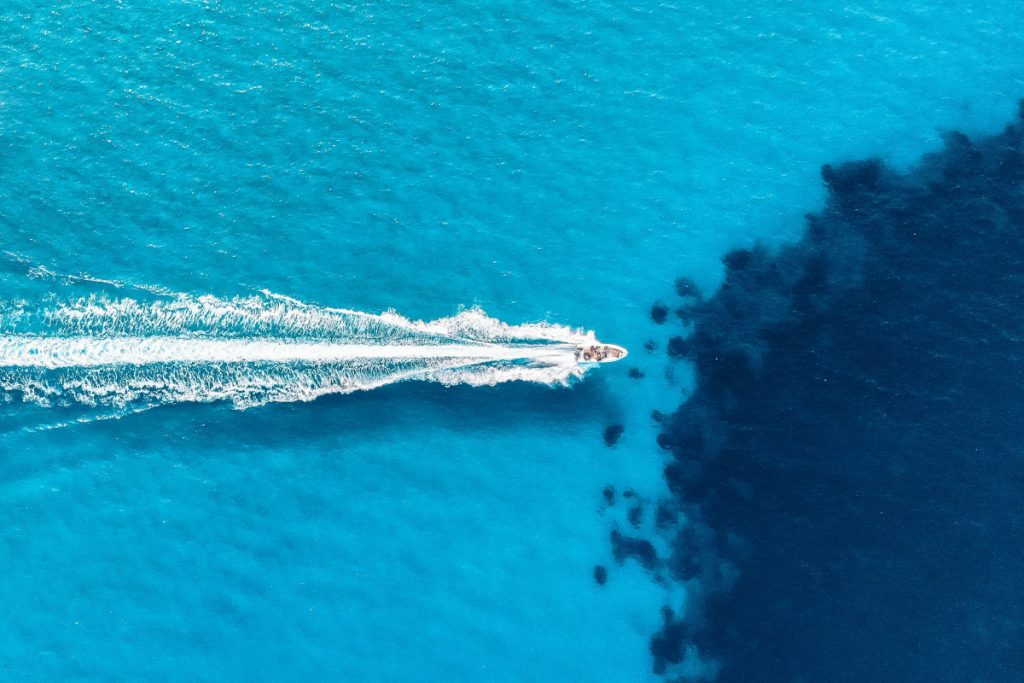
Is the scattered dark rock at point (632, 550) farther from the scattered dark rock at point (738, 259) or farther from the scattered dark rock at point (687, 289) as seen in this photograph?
the scattered dark rock at point (738, 259)

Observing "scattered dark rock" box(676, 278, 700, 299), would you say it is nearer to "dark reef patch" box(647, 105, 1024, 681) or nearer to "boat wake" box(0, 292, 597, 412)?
"dark reef patch" box(647, 105, 1024, 681)

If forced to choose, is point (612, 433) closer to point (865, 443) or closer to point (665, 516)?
point (665, 516)

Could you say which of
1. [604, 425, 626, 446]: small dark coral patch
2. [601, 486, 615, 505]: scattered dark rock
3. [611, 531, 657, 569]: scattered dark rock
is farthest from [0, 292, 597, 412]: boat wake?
[611, 531, 657, 569]: scattered dark rock

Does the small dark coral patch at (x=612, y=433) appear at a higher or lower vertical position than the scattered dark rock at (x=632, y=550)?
higher

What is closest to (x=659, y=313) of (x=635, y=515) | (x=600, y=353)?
(x=600, y=353)

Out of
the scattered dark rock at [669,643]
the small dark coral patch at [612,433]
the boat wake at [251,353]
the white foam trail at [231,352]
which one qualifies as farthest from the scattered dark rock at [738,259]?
the scattered dark rock at [669,643]

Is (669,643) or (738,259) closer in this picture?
(669,643)
